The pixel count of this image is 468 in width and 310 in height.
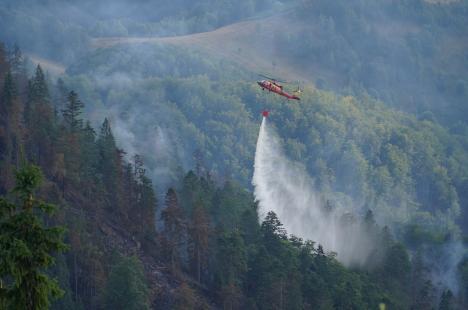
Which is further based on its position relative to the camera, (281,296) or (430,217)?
(430,217)

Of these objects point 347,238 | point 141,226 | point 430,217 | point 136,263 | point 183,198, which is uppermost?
point 430,217

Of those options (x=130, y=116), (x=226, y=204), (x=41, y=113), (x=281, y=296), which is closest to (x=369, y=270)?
(x=226, y=204)

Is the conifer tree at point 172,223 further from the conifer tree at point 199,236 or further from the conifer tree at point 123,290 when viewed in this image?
the conifer tree at point 123,290

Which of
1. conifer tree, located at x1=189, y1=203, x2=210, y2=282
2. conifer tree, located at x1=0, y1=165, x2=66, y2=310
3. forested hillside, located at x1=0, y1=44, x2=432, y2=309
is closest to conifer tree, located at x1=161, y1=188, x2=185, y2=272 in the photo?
forested hillside, located at x1=0, y1=44, x2=432, y2=309

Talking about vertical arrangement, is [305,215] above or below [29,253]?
above

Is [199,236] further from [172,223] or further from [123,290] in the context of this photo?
[123,290]

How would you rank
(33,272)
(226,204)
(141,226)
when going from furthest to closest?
(226,204), (141,226), (33,272)

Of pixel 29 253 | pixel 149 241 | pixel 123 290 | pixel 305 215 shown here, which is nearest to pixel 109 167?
pixel 149 241

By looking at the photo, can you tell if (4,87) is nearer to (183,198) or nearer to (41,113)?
(41,113)
